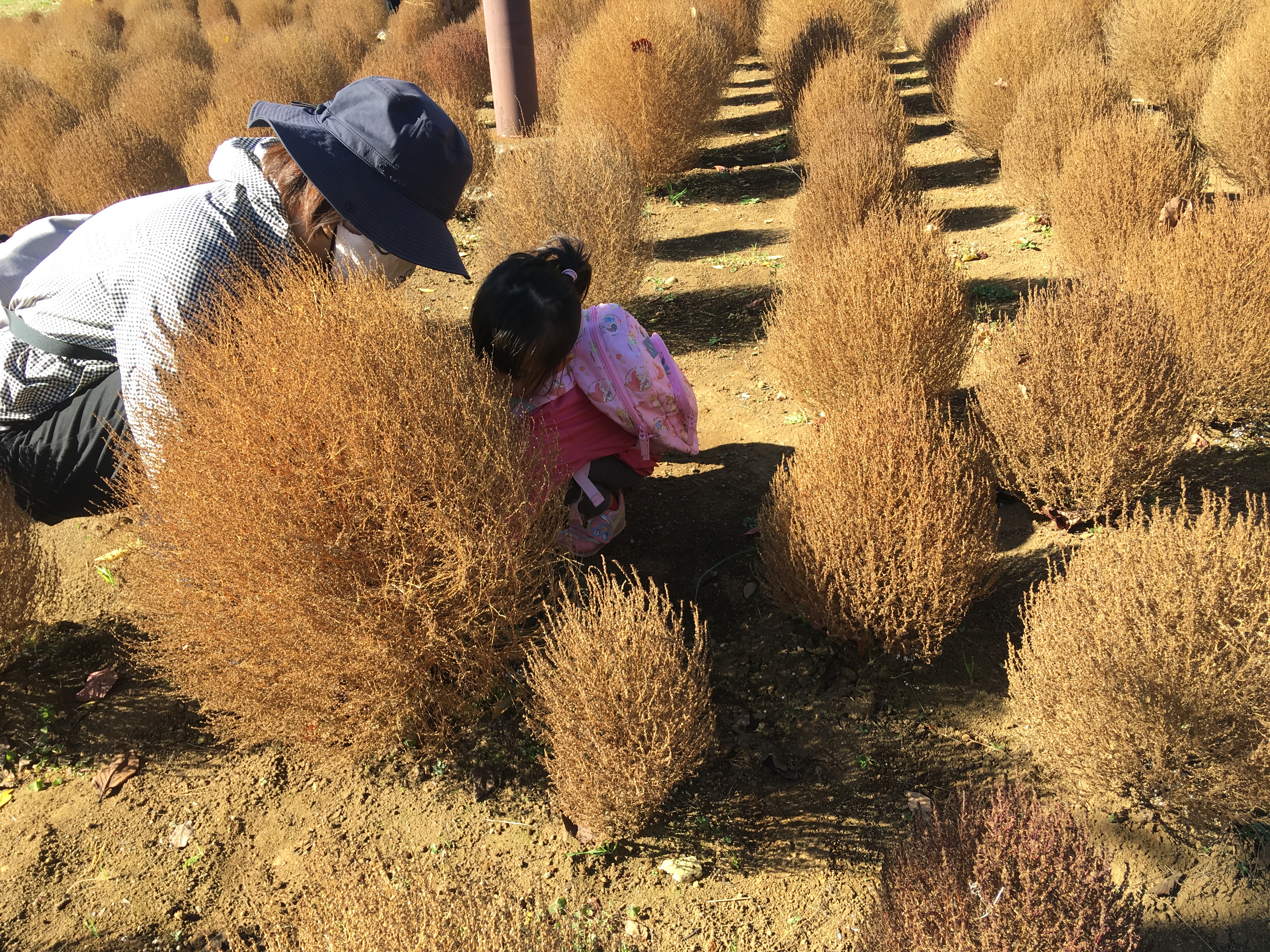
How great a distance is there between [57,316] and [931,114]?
7.48 meters

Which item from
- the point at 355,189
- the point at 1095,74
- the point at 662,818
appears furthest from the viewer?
the point at 1095,74

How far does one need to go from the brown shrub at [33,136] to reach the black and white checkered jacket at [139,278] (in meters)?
4.47

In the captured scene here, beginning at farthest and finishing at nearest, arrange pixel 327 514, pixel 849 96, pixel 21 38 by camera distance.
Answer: pixel 21 38 < pixel 849 96 < pixel 327 514

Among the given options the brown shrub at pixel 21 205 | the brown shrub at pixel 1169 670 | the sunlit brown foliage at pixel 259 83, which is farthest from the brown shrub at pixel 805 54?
the brown shrub at pixel 1169 670

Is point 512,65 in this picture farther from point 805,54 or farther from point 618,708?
point 618,708

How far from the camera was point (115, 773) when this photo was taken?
87.7 inches

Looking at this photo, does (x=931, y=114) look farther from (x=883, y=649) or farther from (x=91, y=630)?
(x=91, y=630)

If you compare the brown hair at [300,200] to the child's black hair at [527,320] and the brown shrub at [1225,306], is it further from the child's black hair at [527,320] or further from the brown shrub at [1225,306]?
the brown shrub at [1225,306]

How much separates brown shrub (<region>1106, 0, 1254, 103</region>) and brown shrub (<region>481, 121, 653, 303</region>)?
4.06 m

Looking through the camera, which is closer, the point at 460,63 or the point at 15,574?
the point at 15,574

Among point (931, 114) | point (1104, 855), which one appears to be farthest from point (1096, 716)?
point (931, 114)

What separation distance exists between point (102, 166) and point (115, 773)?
4.69 meters

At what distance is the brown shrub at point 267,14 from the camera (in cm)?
1288

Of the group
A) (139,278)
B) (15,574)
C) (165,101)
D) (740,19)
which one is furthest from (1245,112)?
(165,101)
